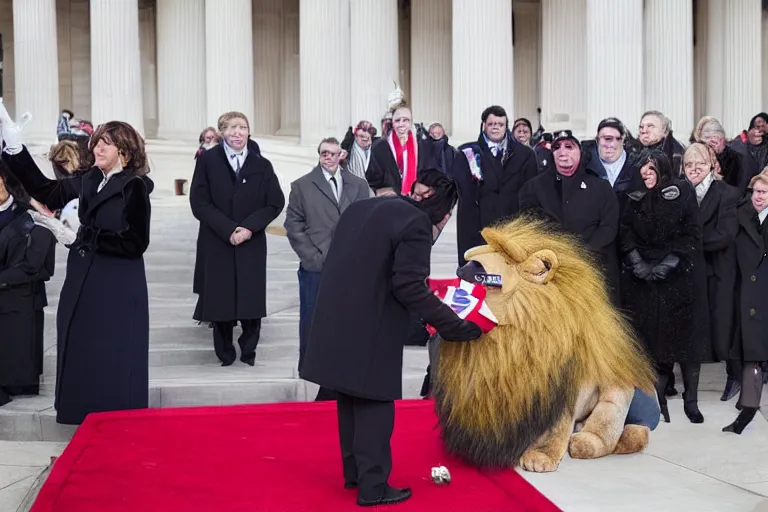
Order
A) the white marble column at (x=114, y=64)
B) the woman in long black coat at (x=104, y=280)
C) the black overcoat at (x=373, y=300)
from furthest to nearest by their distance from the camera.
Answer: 1. the white marble column at (x=114, y=64)
2. the woman in long black coat at (x=104, y=280)
3. the black overcoat at (x=373, y=300)

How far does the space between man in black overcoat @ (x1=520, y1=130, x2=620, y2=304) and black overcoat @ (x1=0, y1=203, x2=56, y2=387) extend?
3817mm

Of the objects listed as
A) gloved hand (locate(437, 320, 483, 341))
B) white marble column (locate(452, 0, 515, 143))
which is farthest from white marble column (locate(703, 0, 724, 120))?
gloved hand (locate(437, 320, 483, 341))

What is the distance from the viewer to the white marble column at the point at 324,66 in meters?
26.9

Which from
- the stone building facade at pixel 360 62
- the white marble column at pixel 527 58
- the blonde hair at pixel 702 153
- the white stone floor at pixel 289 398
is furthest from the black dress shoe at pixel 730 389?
the white marble column at pixel 527 58

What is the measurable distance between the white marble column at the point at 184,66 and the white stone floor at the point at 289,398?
13224 millimetres

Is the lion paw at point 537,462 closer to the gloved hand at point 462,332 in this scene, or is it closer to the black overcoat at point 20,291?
the gloved hand at point 462,332

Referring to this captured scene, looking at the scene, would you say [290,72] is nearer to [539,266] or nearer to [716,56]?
[716,56]

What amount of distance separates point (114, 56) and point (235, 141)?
17.8 meters

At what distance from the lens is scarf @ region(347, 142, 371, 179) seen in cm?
1578

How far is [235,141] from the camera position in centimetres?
1109

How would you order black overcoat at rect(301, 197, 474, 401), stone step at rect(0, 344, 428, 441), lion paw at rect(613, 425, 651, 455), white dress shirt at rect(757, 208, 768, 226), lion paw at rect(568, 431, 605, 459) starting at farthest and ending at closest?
white dress shirt at rect(757, 208, 768, 226)
stone step at rect(0, 344, 428, 441)
lion paw at rect(613, 425, 651, 455)
lion paw at rect(568, 431, 605, 459)
black overcoat at rect(301, 197, 474, 401)

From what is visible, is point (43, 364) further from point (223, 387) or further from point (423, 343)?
point (423, 343)

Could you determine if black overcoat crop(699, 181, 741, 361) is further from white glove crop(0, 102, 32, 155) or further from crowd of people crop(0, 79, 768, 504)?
white glove crop(0, 102, 32, 155)

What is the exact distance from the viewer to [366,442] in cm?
700
